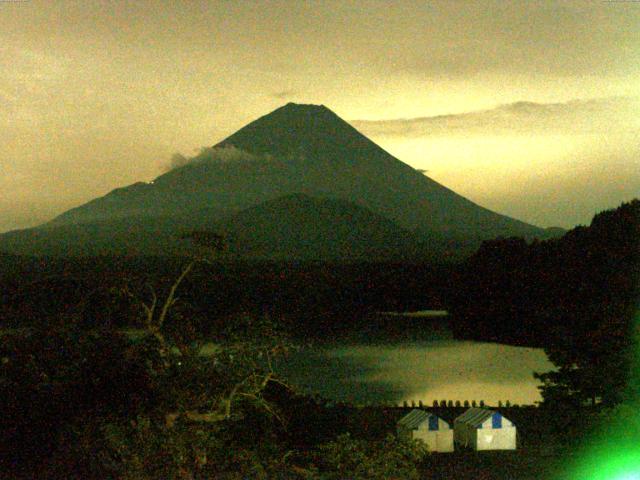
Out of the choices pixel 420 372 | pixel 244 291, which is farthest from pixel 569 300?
pixel 244 291

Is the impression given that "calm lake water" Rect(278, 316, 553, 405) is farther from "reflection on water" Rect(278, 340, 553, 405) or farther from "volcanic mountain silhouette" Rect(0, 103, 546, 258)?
"volcanic mountain silhouette" Rect(0, 103, 546, 258)

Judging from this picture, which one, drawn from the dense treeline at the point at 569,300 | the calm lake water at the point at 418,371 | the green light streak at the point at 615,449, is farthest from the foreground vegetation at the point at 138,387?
the calm lake water at the point at 418,371

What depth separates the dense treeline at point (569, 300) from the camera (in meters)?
12.1

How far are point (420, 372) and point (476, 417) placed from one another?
62.6 feet

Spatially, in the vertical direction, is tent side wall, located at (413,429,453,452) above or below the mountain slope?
below

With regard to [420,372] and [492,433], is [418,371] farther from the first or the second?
[492,433]

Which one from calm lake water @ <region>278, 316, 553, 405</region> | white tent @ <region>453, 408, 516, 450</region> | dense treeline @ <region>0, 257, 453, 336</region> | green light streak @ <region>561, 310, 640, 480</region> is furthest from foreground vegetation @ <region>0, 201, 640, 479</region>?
calm lake water @ <region>278, 316, 553, 405</region>

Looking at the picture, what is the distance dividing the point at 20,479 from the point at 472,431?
475 inches

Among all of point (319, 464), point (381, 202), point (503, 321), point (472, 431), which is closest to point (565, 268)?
point (503, 321)

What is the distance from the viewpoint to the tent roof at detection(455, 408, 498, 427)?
16.6 metres

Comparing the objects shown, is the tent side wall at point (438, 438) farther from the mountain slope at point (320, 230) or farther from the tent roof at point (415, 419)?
the mountain slope at point (320, 230)

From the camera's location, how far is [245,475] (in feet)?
20.1

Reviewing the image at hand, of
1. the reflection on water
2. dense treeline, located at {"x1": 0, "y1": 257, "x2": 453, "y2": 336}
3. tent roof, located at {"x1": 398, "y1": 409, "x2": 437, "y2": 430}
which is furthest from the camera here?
the reflection on water

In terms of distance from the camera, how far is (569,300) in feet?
98.7
